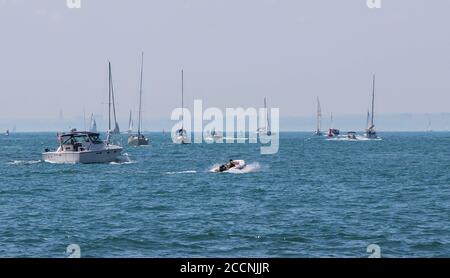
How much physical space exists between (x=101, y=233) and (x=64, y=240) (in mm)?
2211

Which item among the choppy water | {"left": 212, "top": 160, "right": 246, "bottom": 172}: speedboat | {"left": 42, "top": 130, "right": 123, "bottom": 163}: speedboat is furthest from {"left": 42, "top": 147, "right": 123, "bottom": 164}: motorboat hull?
{"left": 212, "top": 160, "right": 246, "bottom": 172}: speedboat

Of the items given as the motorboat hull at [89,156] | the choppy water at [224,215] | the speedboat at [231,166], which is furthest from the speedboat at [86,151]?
the speedboat at [231,166]

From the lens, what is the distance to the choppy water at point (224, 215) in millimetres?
29609

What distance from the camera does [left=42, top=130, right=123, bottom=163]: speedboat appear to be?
9031 cm

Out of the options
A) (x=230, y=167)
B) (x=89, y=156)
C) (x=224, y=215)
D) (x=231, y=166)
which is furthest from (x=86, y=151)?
(x=224, y=215)

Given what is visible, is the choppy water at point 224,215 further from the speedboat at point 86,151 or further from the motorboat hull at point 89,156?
the speedboat at point 86,151

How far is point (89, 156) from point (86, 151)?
0.75 m

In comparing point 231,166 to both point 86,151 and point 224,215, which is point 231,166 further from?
point 224,215
